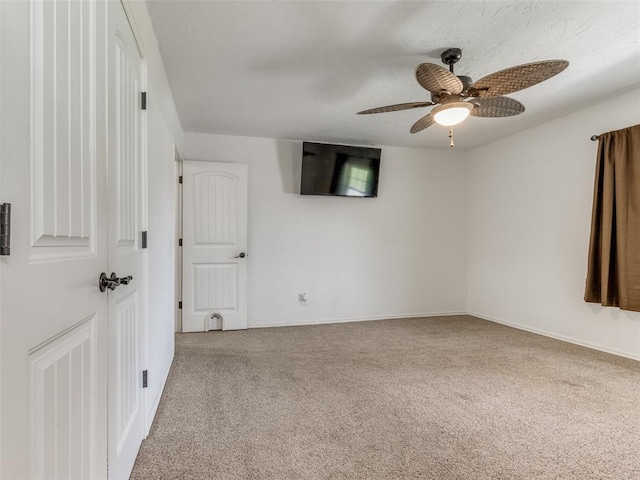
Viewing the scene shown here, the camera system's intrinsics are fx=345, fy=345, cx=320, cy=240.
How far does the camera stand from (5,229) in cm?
62

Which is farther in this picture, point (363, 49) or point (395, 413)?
point (363, 49)

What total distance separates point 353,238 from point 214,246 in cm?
185

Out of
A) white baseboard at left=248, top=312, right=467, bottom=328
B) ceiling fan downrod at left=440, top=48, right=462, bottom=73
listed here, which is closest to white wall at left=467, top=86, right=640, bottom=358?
white baseboard at left=248, top=312, right=467, bottom=328

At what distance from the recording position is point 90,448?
3.43ft

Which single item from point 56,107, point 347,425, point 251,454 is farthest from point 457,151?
point 56,107

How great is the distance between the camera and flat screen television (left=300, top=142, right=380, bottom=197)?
14.5ft

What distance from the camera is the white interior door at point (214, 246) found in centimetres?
407

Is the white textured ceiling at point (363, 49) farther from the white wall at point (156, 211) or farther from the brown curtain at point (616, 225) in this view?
the brown curtain at point (616, 225)

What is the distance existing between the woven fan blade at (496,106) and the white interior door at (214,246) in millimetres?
2662

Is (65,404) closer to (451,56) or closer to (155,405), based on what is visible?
(155,405)

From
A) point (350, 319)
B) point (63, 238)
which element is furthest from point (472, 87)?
point (350, 319)

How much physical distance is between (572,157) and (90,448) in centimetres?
453

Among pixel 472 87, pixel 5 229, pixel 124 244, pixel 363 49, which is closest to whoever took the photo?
pixel 5 229

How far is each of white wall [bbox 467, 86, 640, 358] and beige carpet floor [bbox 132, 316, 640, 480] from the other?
14.3 inches
